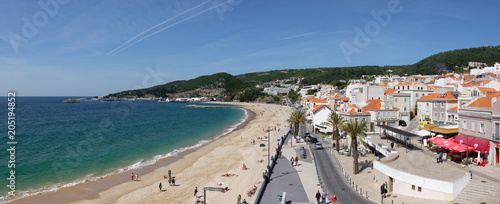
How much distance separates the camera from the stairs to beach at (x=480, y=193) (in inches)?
642

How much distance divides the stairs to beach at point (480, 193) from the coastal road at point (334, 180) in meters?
5.08

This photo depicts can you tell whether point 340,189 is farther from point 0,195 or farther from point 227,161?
point 0,195

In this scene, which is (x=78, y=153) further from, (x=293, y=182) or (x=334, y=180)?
(x=334, y=180)

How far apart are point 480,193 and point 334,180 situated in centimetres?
904

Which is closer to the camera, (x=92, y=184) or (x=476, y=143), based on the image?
(x=476, y=143)

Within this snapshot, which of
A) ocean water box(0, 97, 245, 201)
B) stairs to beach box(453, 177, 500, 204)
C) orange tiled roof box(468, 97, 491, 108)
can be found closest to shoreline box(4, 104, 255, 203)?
ocean water box(0, 97, 245, 201)

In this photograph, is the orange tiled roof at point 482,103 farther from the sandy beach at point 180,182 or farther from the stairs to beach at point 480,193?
the sandy beach at point 180,182

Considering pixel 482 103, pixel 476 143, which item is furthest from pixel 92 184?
pixel 482 103

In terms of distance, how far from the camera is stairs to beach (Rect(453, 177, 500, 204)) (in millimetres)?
16306

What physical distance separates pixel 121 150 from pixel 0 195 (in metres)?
18.8

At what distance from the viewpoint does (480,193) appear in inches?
667

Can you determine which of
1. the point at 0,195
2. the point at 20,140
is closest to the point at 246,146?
the point at 0,195

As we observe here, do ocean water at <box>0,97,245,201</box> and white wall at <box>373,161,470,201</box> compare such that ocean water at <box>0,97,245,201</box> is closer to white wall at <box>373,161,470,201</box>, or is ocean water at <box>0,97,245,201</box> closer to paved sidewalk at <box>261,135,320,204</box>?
paved sidewalk at <box>261,135,320,204</box>

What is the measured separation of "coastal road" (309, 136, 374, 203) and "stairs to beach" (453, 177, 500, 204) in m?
5.08
